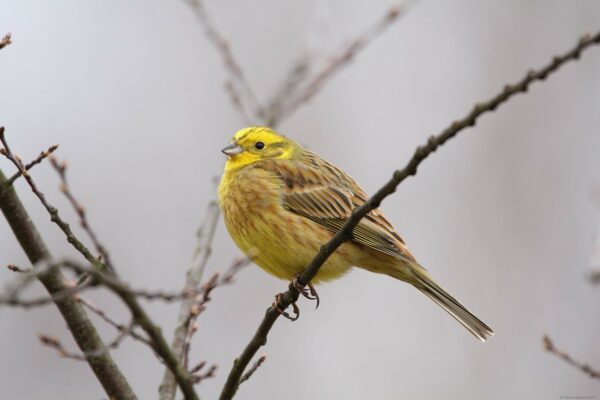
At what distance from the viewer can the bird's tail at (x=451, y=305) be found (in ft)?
17.4

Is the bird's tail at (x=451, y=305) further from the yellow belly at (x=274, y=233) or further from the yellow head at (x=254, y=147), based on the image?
the yellow head at (x=254, y=147)

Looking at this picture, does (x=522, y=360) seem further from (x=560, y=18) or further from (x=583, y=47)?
(x=583, y=47)

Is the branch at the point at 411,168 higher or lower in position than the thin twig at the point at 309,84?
lower

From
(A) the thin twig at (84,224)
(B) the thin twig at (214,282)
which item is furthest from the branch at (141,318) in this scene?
(B) the thin twig at (214,282)

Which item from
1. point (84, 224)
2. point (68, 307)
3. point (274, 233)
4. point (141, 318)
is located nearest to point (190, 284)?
point (274, 233)

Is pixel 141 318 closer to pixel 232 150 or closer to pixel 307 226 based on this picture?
pixel 307 226

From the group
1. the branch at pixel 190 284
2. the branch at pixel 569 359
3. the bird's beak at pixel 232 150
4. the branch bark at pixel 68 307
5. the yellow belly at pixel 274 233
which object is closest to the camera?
the branch at pixel 569 359

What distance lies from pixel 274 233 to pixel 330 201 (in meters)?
0.54

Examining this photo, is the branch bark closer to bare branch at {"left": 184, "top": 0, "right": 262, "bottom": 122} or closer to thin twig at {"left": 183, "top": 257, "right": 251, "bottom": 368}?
thin twig at {"left": 183, "top": 257, "right": 251, "bottom": 368}

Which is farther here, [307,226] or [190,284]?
[307,226]

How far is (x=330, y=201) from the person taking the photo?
5.65 metres

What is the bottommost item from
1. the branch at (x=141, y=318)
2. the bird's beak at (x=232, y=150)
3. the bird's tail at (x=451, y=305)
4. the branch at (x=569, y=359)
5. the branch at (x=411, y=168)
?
the branch at (x=141, y=318)

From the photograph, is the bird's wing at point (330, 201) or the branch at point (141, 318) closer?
the branch at point (141, 318)

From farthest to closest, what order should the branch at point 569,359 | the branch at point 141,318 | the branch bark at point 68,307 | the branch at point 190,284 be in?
the branch at point 190,284 < the branch bark at point 68,307 < the branch at point 569,359 < the branch at point 141,318
